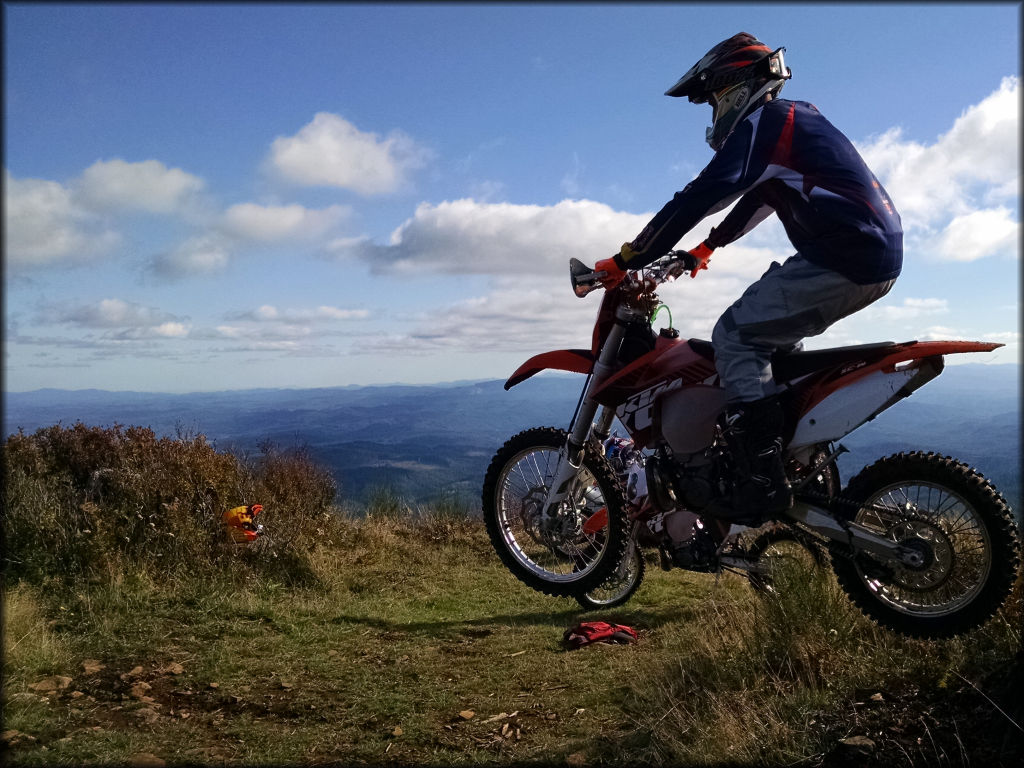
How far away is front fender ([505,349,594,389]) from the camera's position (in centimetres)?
504

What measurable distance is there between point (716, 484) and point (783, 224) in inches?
56.0

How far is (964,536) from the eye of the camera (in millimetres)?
3420

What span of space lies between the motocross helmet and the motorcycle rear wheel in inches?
75.1

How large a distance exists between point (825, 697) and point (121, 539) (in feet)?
18.7

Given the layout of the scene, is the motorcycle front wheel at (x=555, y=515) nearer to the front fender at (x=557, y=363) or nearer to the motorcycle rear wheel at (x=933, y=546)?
the front fender at (x=557, y=363)

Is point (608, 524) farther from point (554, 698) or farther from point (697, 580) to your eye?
point (697, 580)

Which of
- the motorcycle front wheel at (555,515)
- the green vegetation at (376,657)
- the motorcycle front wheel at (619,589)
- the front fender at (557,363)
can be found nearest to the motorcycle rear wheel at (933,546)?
the green vegetation at (376,657)

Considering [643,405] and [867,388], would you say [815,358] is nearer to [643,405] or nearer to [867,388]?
[867,388]

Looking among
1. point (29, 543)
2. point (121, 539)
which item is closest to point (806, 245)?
point (121, 539)

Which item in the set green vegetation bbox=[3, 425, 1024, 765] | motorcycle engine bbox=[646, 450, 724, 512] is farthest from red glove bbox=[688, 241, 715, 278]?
green vegetation bbox=[3, 425, 1024, 765]

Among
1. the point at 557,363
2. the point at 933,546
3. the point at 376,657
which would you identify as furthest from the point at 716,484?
the point at 376,657

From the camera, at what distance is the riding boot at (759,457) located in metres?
3.79

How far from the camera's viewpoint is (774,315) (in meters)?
3.73

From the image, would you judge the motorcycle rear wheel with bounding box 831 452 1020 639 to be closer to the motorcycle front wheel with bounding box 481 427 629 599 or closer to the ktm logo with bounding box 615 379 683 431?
the ktm logo with bounding box 615 379 683 431
